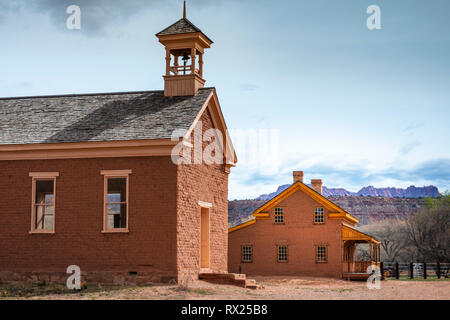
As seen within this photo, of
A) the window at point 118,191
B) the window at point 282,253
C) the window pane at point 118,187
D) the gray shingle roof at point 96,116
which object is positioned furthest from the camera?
the window at point 282,253

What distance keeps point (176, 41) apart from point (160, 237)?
8894mm

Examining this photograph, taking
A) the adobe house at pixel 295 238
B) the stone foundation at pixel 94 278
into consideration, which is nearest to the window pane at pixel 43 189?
the stone foundation at pixel 94 278

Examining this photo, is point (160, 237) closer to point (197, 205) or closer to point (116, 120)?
point (197, 205)

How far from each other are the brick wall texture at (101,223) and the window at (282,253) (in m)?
19.1

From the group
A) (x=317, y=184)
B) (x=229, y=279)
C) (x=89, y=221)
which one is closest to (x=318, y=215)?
(x=317, y=184)

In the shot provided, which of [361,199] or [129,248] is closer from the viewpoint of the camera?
[129,248]

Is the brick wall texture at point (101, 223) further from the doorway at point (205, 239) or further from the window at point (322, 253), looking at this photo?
the window at point (322, 253)

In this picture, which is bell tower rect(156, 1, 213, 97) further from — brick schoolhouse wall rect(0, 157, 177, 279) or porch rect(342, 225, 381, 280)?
porch rect(342, 225, 381, 280)

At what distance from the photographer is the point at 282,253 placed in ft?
142

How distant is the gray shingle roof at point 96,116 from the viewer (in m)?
23.7

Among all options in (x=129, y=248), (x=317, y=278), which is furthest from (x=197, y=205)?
(x=317, y=278)

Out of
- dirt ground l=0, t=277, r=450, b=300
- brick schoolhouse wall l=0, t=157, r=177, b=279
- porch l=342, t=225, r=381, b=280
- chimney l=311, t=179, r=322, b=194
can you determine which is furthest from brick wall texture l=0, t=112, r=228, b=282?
chimney l=311, t=179, r=322, b=194

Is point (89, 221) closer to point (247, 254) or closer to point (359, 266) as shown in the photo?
point (247, 254)

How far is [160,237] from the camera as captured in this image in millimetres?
22641
